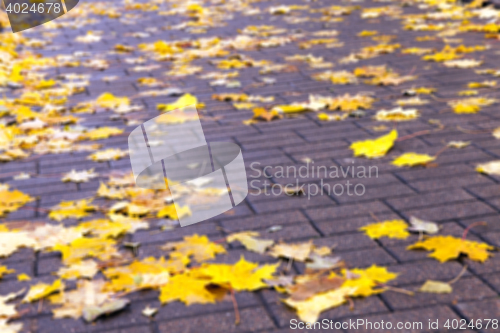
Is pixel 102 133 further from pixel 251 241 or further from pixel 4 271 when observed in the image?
pixel 251 241

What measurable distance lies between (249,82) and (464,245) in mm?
2832

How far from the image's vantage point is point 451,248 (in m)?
2.39

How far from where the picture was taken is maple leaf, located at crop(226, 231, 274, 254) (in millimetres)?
2510

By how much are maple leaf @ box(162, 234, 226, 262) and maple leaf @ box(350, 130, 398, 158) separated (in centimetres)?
119

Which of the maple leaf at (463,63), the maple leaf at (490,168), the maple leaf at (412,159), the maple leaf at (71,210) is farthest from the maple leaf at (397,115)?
the maple leaf at (71,210)

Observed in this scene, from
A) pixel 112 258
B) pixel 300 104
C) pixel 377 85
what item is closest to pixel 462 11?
pixel 377 85

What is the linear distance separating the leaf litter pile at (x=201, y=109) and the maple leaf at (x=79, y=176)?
0.01 meters

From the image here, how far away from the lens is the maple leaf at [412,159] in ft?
10.6

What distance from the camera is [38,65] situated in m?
6.00

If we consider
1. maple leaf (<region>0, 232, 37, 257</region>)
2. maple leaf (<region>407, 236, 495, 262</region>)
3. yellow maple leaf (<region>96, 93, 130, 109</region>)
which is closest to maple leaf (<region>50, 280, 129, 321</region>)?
maple leaf (<region>0, 232, 37, 257</region>)

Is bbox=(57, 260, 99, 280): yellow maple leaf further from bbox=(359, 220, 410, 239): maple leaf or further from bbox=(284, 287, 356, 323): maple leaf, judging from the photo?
bbox=(359, 220, 410, 239): maple leaf

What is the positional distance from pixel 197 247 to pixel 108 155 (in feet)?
4.28

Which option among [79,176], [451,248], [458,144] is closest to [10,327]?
[79,176]

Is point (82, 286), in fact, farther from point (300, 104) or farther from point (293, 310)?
point (300, 104)
